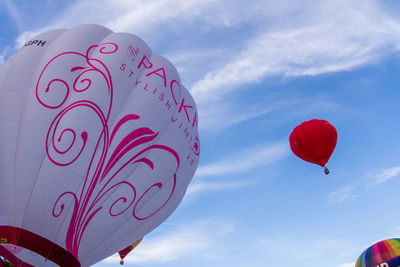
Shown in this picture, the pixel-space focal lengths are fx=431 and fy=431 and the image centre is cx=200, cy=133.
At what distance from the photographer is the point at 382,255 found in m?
15.1

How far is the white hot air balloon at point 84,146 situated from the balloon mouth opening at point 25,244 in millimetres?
19

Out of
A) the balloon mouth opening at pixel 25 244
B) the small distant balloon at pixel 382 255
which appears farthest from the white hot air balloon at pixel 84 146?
the small distant balloon at pixel 382 255

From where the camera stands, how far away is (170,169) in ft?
34.7

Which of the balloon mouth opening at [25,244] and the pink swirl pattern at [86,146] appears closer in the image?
the balloon mouth opening at [25,244]

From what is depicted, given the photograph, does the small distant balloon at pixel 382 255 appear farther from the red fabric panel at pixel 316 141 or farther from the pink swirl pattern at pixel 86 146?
the pink swirl pattern at pixel 86 146

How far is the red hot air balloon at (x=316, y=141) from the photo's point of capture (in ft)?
45.8

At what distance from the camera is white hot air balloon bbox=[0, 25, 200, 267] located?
27.6 feet

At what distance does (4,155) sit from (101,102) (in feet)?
7.39

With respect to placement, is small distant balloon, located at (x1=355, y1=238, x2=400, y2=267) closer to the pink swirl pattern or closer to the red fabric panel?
the red fabric panel

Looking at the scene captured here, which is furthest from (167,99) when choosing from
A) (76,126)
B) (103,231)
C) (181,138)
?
(103,231)

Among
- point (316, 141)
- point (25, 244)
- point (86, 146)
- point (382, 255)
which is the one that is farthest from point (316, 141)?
point (25, 244)

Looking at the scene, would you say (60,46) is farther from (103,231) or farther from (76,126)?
(103,231)

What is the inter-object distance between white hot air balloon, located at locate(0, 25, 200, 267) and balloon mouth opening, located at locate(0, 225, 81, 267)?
0.06 ft

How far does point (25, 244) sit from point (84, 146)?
7.24ft
